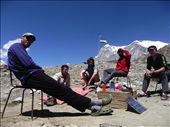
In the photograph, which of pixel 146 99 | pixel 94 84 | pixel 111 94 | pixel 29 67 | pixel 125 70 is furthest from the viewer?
pixel 94 84

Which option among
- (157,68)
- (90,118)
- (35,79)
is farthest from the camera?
(157,68)

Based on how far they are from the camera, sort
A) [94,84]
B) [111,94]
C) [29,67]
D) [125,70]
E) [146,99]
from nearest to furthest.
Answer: [29,67] < [111,94] < [146,99] < [125,70] < [94,84]

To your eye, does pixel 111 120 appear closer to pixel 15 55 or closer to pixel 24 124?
pixel 24 124

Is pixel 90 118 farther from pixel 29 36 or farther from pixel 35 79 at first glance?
pixel 29 36

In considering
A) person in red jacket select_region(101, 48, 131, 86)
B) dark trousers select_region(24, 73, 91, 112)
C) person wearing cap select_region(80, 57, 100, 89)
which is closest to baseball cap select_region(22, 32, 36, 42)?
dark trousers select_region(24, 73, 91, 112)

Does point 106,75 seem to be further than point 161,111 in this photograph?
Yes

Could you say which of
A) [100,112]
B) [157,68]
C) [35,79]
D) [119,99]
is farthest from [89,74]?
[35,79]

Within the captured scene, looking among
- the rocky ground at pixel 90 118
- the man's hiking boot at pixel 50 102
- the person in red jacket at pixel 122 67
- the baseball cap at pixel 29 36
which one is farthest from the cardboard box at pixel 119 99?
the baseball cap at pixel 29 36

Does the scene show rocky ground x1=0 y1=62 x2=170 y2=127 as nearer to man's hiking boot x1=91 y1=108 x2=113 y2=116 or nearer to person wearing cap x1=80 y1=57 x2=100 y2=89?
man's hiking boot x1=91 y1=108 x2=113 y2=116

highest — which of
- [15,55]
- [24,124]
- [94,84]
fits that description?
[15,55]

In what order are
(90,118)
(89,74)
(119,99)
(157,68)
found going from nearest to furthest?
(90,118) → (119,99) → (157,68) → (89,74)

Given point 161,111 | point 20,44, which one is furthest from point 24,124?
point 161,111

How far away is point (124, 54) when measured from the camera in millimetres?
10609

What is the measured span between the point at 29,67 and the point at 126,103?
8.98 feet
